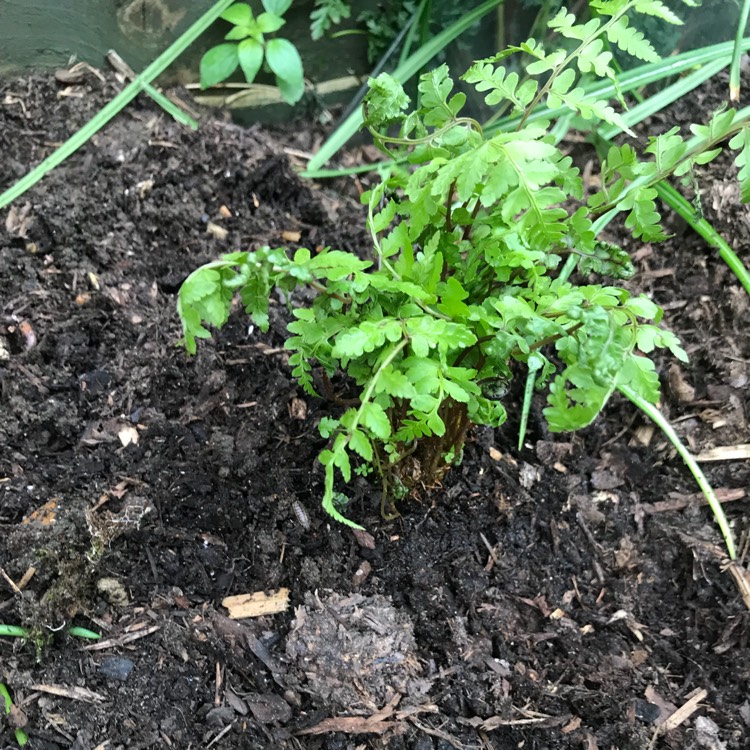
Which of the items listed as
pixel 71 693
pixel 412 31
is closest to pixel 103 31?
pixel 412 31

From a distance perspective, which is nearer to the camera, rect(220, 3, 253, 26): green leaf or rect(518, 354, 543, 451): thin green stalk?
rect(518, 354, 543, 451): thin green stalk

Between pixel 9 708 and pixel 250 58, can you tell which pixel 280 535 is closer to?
pixel 9 708

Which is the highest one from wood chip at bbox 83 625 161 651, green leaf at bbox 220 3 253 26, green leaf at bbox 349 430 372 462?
green leaf at bbox 220 3 253 26

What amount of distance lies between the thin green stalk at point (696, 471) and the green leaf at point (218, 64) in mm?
1399

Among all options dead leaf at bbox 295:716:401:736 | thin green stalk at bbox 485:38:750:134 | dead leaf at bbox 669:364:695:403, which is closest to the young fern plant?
dead leaf at bbox 295:716:401:736

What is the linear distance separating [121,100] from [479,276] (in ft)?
4.35

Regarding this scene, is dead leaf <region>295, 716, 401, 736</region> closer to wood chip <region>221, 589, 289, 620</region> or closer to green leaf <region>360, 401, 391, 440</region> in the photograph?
wood chip <region>221, 589, 289, 620</region>

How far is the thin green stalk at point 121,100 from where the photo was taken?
179 cm

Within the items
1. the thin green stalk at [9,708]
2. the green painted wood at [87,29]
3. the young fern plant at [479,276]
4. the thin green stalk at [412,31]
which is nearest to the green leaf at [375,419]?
the young fern plant at [479,276]

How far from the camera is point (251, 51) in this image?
1857 mm

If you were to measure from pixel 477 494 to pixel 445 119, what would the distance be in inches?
33.0

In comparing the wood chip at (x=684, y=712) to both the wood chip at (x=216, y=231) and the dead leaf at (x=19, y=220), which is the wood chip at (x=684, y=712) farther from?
→ the dead leaf at (x=19, y=220)

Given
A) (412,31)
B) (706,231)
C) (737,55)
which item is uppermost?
(412,31)

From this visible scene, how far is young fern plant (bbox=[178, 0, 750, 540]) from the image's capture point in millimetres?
956
